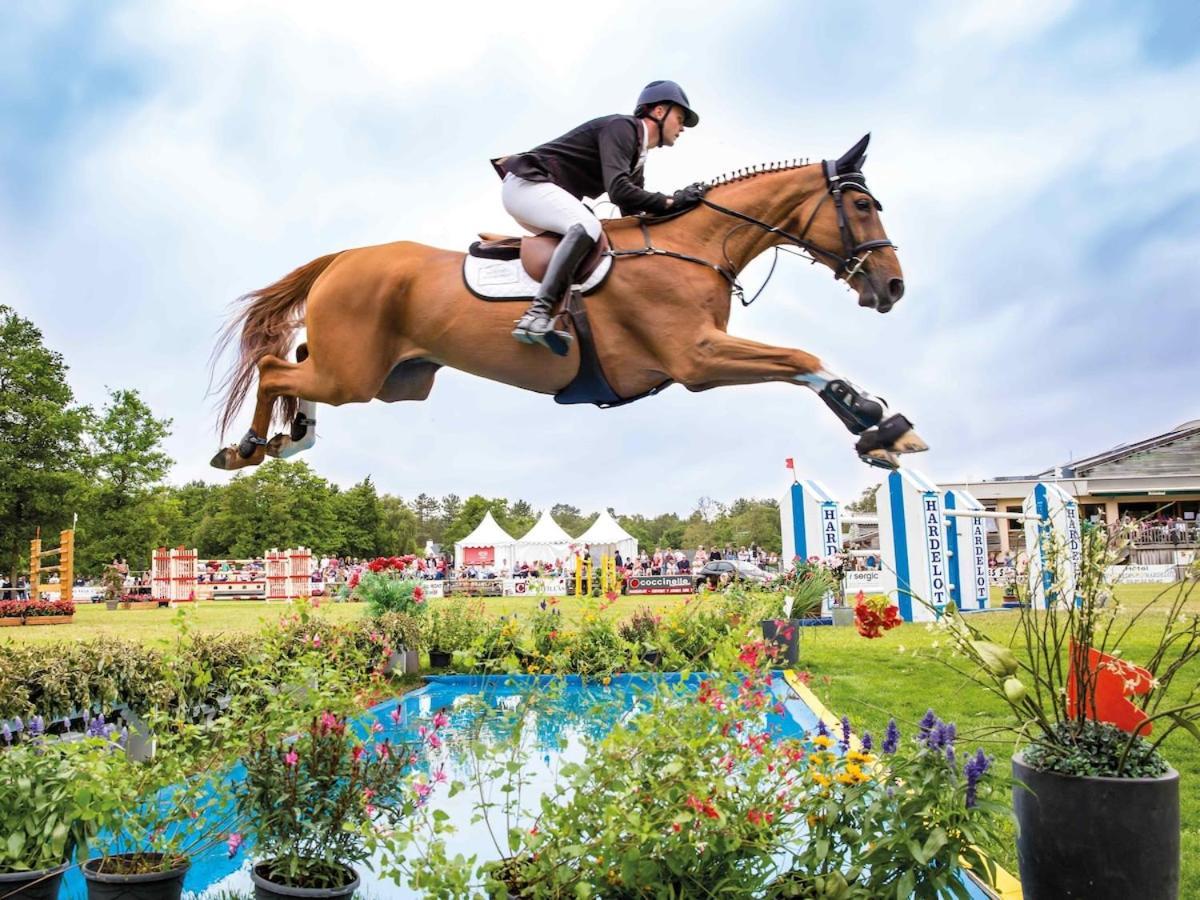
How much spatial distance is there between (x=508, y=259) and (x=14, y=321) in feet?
69.0

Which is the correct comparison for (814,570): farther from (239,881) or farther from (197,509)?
(197,509)

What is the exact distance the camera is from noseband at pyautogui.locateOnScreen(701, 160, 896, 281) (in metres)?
2.62

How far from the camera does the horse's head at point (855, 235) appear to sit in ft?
8.49

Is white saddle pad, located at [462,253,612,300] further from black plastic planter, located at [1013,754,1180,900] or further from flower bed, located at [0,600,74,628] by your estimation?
flower bed, located at [0,600,74,628]

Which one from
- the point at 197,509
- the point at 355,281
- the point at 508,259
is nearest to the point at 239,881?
the point at 355,281

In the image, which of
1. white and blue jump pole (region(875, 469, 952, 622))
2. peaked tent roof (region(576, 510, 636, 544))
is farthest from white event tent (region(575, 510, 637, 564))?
white and blue jump pole (region(875, 469, 952, 622))

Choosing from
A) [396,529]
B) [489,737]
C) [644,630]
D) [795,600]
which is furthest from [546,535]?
[489,737]

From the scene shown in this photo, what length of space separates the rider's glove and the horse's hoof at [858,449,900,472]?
101 centimetres

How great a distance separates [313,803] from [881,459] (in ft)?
6.88

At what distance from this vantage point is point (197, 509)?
38344 millimetres

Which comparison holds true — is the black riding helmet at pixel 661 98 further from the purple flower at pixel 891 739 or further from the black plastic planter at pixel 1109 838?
the black plastic planter at pixel 1109 838

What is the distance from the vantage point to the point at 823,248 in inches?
106

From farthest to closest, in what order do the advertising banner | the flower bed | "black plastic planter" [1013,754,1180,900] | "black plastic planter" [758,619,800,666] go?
the advertising banner < the flower bed < "black plastic planter" [758,619,800,666] < "black plastic planter" [1013,754,1180,900]

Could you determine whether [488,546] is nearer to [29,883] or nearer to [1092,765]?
[29,883]
